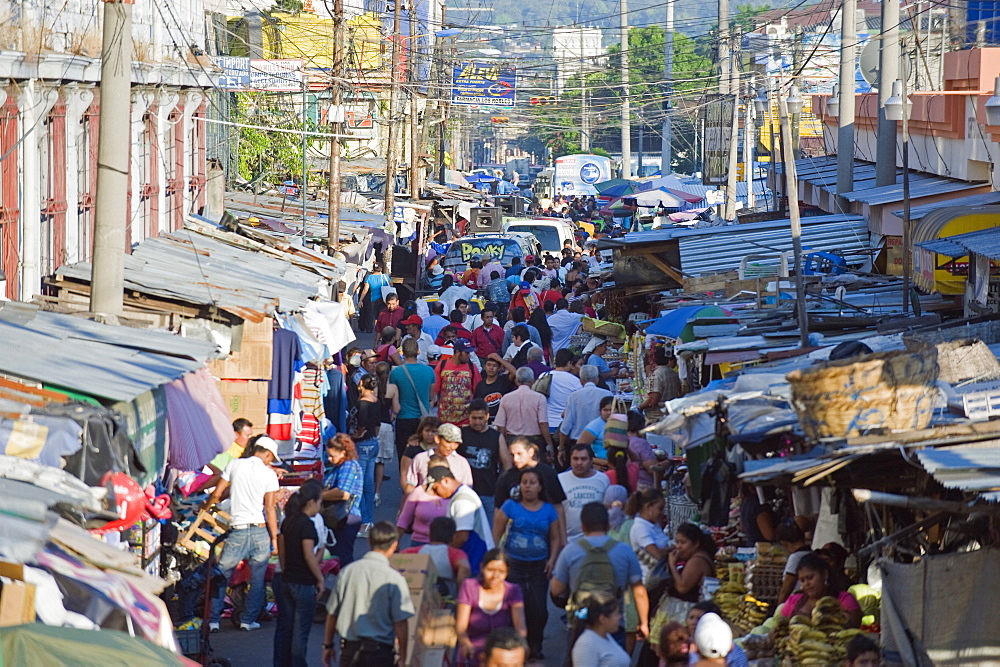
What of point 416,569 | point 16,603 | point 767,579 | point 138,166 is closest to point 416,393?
point 138,166

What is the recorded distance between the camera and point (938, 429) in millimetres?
6824

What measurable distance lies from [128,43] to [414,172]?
30903 millimetres

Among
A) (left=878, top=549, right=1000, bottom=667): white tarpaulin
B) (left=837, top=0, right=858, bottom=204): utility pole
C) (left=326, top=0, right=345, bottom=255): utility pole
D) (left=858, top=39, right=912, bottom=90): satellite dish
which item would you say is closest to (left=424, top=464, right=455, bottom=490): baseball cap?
(left=878, top=549, right=1000, bottom=667): white tarpaulin

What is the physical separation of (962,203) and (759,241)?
3498 millimetres

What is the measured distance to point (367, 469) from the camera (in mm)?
12695

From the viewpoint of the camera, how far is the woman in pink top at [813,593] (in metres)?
7.69

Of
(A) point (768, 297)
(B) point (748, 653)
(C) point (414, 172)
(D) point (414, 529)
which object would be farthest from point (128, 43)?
(C) point (414, 172)

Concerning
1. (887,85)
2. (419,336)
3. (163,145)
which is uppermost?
(887,85)

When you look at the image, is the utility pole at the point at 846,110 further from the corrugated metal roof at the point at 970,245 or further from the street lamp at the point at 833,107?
the corrugated metal roof at the point at 970,245

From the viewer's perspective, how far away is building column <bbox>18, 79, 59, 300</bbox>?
11633mm

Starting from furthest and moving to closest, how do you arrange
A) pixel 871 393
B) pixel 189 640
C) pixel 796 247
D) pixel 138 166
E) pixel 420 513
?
pixel 138 166 < pixel 796 247 < pixel 420 513 < pixel 189 640 < pixel 871 393

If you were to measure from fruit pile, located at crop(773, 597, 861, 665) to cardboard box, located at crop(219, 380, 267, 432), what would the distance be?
7087mm

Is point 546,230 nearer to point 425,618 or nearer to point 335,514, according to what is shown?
point 335,514

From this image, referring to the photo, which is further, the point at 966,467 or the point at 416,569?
the point at 416,569
